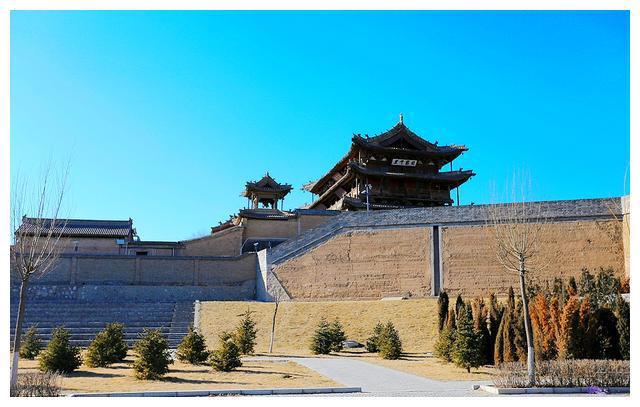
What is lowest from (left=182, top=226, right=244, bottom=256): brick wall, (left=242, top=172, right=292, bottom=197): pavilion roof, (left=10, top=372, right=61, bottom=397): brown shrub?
(left=10, top=372, right=61, bottom=397): brown shrub

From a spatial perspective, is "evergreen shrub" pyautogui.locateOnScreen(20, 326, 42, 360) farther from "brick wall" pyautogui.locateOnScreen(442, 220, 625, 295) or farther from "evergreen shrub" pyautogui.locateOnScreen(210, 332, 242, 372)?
"brick wall" pyautogui.locateOnScreen(442, 220, 625, 295)

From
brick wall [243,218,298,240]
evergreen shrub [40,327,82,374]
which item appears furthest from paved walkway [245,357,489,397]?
brick wall [243,218,298,240]

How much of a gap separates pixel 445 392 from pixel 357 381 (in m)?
1.87

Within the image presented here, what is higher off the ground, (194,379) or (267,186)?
(267,186)

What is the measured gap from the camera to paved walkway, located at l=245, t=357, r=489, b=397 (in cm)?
1019

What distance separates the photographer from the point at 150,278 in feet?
87.9

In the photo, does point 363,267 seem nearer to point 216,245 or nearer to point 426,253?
point 426,253

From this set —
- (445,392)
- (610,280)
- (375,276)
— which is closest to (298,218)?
(375,276)

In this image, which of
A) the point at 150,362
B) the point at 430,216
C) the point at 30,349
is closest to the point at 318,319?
the point at 430,216

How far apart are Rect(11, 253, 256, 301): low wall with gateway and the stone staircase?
5.50ft

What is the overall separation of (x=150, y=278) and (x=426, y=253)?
1144 cm

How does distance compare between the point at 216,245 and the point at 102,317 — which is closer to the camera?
the point at 102,317

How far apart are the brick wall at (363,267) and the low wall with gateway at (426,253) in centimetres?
4
